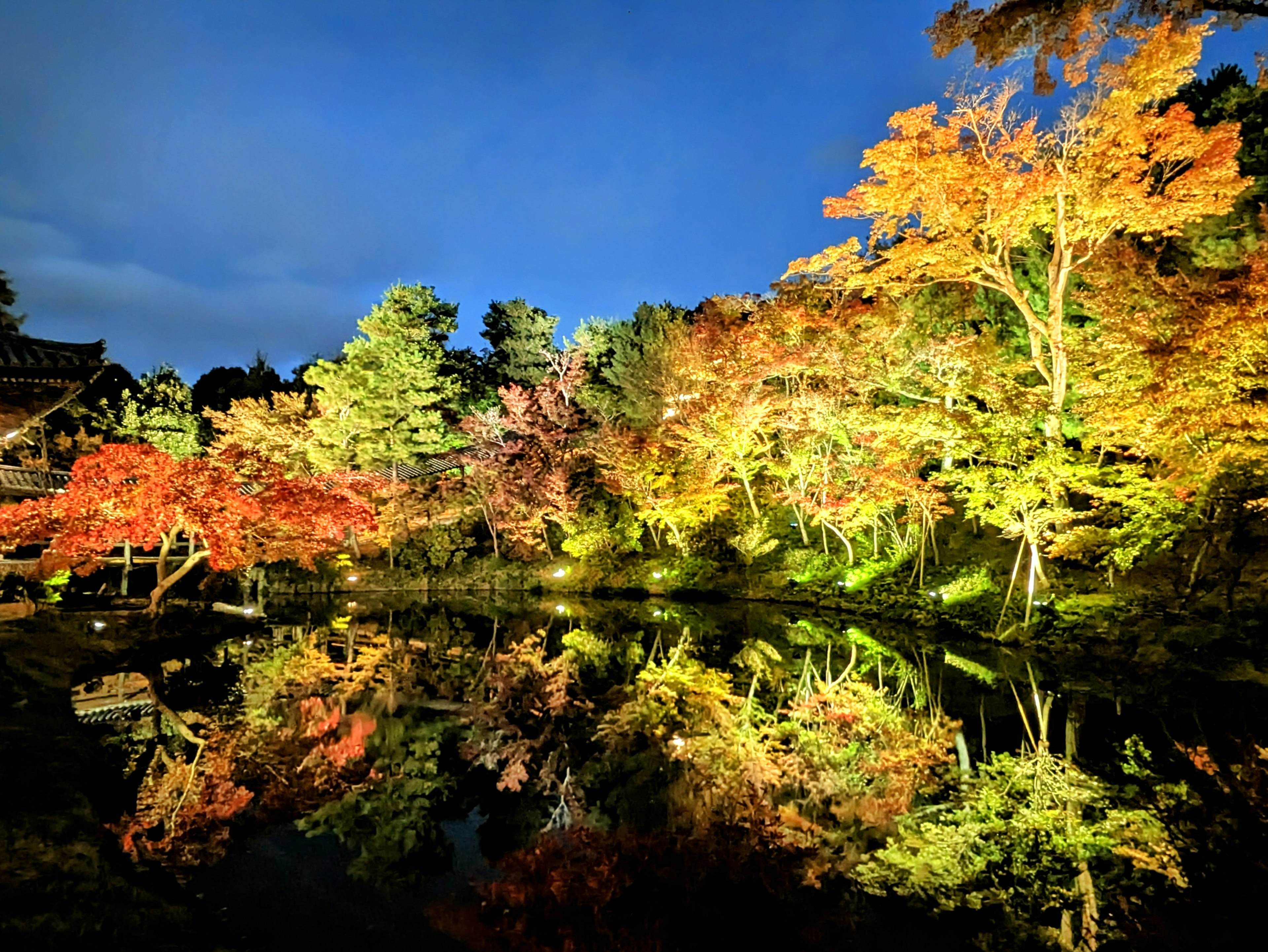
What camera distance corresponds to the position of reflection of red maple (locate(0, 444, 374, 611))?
10086 mm

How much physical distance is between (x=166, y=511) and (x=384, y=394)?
1342 cm

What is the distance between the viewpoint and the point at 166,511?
10.2 meters

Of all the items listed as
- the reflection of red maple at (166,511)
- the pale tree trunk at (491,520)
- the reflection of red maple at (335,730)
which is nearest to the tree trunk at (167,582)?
the reflection of red maple at (166,511)

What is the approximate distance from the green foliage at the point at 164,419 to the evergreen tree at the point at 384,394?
524 cm

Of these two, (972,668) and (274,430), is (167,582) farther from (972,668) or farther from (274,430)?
(972,668)

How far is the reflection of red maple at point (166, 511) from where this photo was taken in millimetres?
10086

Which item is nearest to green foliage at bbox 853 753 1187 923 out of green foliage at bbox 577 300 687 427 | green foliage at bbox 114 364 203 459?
green foliage at bbox 577 300 687 427

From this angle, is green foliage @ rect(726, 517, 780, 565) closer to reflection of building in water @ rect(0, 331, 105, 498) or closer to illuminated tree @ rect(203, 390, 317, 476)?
illuminated tree @ rect(203, 390, 317, 476)

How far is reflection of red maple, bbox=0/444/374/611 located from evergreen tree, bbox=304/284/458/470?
1046 cm

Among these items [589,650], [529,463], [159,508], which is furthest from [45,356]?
[529,463]

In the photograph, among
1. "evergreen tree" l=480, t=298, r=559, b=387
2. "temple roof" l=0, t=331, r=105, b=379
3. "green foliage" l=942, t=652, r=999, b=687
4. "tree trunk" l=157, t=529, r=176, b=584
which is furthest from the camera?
"evergreen tree" l=480, t=298, r=559, b=387

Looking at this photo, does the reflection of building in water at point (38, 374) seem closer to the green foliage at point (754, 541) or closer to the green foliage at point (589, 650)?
the green foliage at point (589, 650)

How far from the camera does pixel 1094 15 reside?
5039 mm

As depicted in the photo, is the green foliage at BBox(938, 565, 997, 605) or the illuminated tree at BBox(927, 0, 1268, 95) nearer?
the illuminated tree at BBox(927, 0, 1268, 95)
